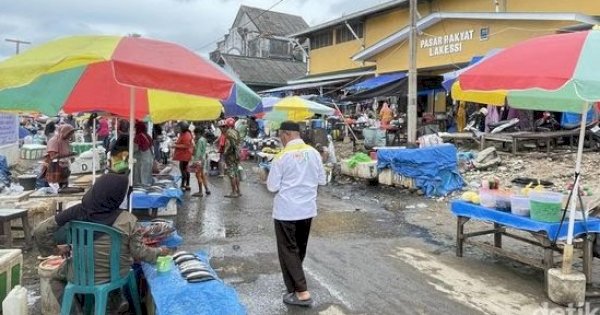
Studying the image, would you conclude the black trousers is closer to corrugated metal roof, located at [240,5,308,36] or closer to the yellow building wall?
the yellow building wall

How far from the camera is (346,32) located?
27672 mm

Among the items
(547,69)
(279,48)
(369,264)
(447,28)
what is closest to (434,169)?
(369,264)

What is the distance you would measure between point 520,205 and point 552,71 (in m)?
1.74

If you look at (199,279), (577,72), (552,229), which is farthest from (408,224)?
(199,279)

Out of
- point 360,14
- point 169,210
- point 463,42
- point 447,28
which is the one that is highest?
point 360,14

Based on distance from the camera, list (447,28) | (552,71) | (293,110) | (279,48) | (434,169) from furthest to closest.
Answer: (279,48) < (447,28) < (293,110) < (434,169) < (552,71)

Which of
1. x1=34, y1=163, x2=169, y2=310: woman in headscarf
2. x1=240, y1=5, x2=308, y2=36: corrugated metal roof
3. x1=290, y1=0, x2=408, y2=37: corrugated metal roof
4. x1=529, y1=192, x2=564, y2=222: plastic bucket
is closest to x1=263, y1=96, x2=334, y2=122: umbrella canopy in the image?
x1=290, y1=0, x2=408, y2=37: corrugated metal roof

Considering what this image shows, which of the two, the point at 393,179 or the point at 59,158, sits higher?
the point at 59,158

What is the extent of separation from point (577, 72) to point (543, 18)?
12.1m

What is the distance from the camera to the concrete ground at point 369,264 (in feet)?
16.9

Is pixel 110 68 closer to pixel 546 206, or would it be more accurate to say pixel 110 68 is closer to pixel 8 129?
pixel 546 206

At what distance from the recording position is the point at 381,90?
17375 mm

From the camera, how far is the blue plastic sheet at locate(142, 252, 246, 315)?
355cm

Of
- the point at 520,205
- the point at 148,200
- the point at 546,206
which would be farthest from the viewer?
the point at 148,200
